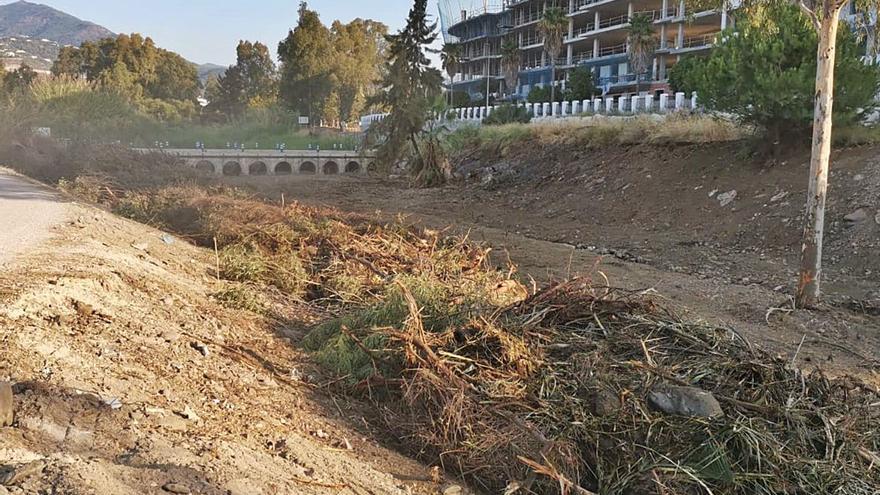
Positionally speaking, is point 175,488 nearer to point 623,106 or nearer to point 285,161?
point 623,106

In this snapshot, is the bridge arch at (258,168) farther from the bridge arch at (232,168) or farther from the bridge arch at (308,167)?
the bridge arch at (308,167)

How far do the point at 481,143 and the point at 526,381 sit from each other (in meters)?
31.7

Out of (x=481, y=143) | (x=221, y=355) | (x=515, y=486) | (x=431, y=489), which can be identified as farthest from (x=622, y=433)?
(x=481, y=143)

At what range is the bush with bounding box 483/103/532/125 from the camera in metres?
39.7

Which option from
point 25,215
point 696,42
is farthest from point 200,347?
point 696,42

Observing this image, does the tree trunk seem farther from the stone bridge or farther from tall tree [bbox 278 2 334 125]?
tall tree [bbox 278 2 334 125]

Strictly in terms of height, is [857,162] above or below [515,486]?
above

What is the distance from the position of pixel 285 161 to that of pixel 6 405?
158 feet

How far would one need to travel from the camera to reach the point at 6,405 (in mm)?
3689

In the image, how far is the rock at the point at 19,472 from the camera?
120 inches

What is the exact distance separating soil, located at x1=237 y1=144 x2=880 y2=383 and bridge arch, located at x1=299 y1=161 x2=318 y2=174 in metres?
21.8

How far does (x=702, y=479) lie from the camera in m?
4.73

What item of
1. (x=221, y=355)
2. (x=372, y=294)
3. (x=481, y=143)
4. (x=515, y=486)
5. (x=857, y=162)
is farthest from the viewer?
(x=481, y=143)

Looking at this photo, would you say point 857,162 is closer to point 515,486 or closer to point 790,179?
point 790,179
